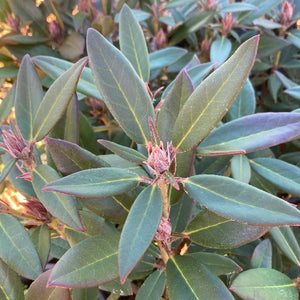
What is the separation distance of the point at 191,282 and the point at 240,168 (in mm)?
241

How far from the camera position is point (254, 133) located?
52cm

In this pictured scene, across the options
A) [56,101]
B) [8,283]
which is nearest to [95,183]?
[56,101]

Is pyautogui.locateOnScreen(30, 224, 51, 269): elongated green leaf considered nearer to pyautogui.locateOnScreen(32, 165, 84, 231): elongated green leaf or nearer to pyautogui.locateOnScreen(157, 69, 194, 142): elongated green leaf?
pyautogui.locateOnScreen(32, 165, 84, 231): elongated green leaf

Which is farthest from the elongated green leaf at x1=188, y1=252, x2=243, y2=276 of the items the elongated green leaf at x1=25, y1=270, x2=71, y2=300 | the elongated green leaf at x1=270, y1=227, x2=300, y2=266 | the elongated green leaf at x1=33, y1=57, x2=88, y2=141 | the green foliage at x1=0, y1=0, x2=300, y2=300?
the elongated green leaf at x1=33, y1=57, x2=88, y2=141

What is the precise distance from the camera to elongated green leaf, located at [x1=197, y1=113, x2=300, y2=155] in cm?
48

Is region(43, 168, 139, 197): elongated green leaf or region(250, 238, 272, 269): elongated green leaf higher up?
region(43, 168, 139, 197): elongated green leaf

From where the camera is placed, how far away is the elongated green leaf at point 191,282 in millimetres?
512

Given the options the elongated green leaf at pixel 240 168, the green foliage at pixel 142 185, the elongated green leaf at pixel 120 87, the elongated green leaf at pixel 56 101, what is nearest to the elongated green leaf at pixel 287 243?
the green foliage at pixel 142 185

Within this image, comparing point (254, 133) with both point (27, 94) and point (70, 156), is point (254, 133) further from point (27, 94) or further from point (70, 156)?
point (27, 94)

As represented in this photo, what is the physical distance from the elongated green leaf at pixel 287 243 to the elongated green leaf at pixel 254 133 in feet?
0.73

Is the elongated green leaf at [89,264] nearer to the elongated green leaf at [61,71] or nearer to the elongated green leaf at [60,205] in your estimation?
the elongated green leaf at [60,205]

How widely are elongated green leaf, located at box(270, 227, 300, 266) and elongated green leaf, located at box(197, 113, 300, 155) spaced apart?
0.73ft

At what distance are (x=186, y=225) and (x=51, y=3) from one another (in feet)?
2.36

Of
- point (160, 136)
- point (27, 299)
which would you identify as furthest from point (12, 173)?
point (160, 136)
